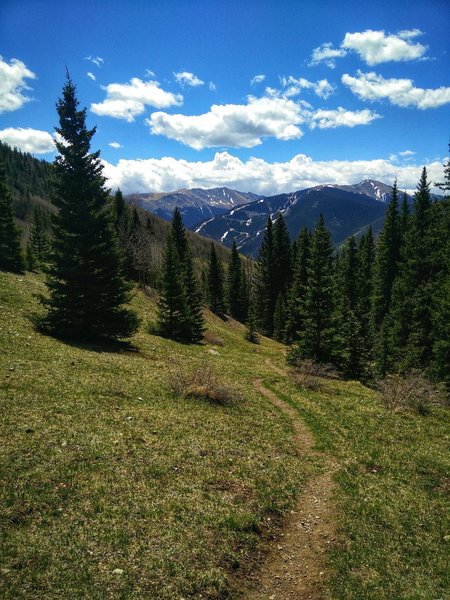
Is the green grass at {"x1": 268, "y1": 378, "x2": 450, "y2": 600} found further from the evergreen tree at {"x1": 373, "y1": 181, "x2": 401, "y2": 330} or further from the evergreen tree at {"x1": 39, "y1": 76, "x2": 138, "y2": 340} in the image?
the evergreen tree at {"x1": 373, "y1": 181, "x2": 401, "y2": 330}

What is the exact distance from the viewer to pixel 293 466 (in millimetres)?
14945

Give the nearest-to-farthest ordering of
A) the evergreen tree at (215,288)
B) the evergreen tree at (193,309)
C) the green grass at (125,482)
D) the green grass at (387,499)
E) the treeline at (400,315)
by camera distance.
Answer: the green grass at (125,482) → the green grass at (387,499) → the treeline at (400,315) → the evergreen tree at (193,309) → the evergreen tree at (215,288)

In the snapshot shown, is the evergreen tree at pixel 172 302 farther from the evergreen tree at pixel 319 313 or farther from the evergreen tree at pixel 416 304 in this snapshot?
the evergreen tree at pixel 416 304

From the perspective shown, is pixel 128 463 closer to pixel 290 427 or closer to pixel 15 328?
pixel 290 427

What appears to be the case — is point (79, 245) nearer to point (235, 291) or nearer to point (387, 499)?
point (387, 499)

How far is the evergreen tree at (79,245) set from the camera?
92.2 ft

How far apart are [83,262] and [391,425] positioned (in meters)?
23.3

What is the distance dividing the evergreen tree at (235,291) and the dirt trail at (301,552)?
78.0 metres

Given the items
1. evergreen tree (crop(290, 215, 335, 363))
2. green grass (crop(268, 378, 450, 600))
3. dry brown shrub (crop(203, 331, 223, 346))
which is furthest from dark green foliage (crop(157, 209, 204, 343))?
green grass (crop(268, 378, 450, 600))

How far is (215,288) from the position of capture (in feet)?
269

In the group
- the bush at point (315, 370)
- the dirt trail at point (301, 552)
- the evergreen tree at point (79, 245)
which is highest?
the evergreen tree at point (79, 245)

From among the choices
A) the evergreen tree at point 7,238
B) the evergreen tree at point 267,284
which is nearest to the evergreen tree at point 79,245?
the evergreen tree at point 7,238

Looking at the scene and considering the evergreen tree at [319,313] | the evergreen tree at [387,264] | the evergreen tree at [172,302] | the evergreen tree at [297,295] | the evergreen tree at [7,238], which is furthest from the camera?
the evergreen tree at [297,295]

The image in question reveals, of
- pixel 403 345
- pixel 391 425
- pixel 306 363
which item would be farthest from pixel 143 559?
pixel 403 345
